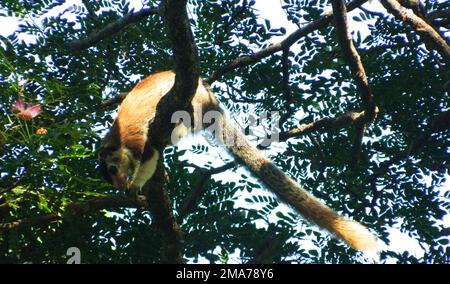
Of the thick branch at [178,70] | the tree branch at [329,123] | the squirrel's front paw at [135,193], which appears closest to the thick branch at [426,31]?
the tree branch at [329,123]

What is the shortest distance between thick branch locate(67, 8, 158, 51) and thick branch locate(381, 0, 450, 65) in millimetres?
2610

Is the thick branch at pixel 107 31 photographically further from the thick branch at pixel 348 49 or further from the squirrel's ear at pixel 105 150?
the thick branch at pixel 348 49

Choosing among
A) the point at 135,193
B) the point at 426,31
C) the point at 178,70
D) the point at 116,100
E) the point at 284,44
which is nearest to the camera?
the point at 178,70

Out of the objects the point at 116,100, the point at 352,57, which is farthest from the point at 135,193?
the point at 352,57

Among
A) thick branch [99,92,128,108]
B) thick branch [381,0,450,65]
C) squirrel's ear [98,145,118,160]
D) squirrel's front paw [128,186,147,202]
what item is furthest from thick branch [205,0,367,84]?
squirrel's front paw [128,186,147,202]

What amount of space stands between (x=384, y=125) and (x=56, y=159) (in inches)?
142

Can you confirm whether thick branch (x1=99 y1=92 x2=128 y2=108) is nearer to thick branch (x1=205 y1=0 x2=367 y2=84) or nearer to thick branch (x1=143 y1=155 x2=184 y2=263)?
thick branch (x1=205 y1=0 x2=367 y2=84)

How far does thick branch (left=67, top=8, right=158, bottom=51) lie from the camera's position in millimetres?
6176

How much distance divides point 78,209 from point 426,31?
3.36 meters

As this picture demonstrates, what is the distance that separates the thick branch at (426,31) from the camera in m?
5.17

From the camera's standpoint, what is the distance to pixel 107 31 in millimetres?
6238

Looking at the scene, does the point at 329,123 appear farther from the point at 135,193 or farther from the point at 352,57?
the point at 135,193

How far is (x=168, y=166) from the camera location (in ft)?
20.7
